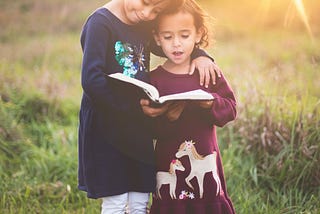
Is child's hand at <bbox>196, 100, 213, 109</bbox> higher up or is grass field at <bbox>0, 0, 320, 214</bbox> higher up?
child's hand at <bbox>196, 100, 213, 109</bbox>

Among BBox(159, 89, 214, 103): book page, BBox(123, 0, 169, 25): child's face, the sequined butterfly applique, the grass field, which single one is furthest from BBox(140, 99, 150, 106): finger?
the grass field

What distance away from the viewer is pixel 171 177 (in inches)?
116

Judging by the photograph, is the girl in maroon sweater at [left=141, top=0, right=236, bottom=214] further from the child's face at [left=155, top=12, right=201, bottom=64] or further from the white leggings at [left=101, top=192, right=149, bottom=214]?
the white leggings at [left=101, top=192, right=149, bottom=214]

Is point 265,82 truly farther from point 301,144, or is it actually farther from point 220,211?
point 220,211

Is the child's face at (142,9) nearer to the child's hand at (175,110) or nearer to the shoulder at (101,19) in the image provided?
the shoulder at (101,19)

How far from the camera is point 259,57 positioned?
8.63m

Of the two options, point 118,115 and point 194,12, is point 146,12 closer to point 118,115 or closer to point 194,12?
point 194,12

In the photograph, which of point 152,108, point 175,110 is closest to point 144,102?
point 152,108

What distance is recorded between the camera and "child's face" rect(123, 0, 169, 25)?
2.75 metres

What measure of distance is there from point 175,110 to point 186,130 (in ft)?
0.55

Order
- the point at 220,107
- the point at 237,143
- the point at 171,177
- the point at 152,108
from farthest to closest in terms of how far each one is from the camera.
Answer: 1. the point at 237,143
2. the point at 171,177
3. the point at 220,107
4. the point at 152,108

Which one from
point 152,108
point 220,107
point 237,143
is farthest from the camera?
point 237,143

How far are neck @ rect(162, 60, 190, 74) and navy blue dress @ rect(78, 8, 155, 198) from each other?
128 mm

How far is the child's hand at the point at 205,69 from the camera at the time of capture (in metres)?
2.87
